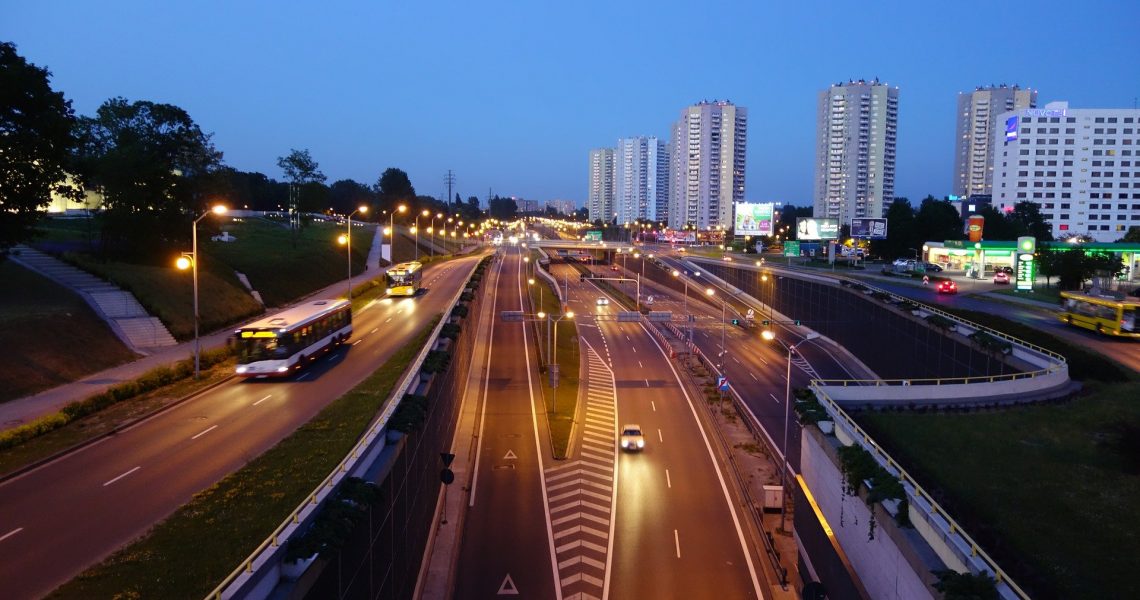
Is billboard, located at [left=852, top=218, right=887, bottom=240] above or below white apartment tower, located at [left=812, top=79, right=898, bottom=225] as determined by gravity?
below

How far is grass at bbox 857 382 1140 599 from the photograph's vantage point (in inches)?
619

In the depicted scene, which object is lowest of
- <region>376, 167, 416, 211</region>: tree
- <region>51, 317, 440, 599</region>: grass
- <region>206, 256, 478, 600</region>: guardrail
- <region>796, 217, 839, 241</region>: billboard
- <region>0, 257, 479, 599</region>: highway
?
<region>0, 257, 479, 599</region>: highway

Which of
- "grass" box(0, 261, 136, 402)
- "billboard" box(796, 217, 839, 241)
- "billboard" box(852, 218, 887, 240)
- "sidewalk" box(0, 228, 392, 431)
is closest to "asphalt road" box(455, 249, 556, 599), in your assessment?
"sidewalk" box(0, 228, 392, 431)

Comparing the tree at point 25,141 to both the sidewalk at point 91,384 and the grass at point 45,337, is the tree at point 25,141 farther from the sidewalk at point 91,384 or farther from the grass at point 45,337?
the sidewalk at point 91,384

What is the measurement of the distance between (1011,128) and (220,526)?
156 meters

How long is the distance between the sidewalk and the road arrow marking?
15.5 metres

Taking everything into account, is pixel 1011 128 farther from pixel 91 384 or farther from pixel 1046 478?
pixel 91 384

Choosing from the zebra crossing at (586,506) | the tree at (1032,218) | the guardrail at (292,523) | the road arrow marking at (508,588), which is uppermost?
the tree at (1032,218)

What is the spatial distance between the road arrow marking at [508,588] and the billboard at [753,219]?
331 ft

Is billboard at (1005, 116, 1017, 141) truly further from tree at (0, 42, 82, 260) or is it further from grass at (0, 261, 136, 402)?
tree at (0, 42, 82, 260)

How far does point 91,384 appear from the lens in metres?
28.8

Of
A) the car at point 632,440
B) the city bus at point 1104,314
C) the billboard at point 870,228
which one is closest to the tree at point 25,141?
the car at point 632,440

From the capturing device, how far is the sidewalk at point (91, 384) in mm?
24250

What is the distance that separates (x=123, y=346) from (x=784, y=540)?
101 ft
